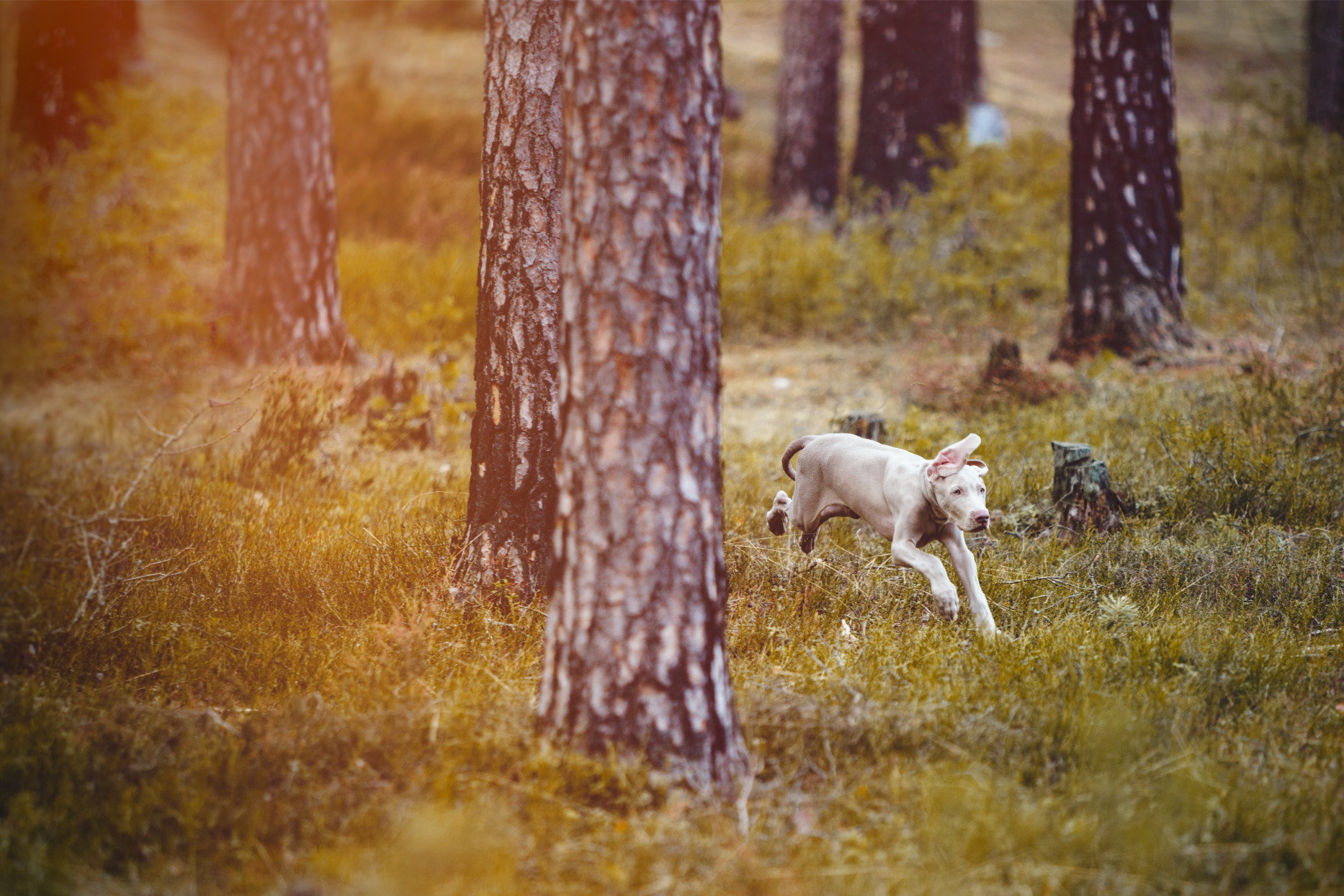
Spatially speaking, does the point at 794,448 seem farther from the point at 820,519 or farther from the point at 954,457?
the point at 954,457

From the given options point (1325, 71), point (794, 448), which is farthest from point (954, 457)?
point (1325, 71)

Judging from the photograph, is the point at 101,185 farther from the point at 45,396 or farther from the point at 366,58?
the point at 366,58

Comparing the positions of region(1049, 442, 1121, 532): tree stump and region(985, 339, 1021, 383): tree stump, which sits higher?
region(985, 339, 1021, 383): tree stump

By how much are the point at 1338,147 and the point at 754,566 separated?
358 inches

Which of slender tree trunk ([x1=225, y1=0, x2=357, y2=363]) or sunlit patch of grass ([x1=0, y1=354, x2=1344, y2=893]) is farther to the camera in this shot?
slender tree trunk ([x1=225, y1=0, x2=357, y2=363])

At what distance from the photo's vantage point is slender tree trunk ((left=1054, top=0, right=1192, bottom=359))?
669cm

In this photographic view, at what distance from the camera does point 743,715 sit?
2658mm

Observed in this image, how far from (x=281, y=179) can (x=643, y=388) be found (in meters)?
5.64

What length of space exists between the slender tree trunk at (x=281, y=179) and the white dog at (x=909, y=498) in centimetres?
451

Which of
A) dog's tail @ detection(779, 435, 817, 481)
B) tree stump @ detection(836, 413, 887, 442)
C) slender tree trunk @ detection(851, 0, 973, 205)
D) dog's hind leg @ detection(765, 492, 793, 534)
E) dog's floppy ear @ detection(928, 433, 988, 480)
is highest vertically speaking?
slender tree trunk @ detection(851, 0, 973, 205)

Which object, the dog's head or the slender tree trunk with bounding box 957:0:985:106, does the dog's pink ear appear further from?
the slender tree trunk with bounding box 957:0:985:106

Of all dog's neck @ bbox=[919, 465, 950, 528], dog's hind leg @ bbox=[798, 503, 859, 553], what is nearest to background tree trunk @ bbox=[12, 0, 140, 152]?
dog's hind leg @ bbox=[798, 503, 859, 553]

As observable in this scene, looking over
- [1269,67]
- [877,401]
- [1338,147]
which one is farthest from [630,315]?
[1269,67]

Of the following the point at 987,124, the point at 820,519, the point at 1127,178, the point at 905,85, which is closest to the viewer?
the point at 820,519
